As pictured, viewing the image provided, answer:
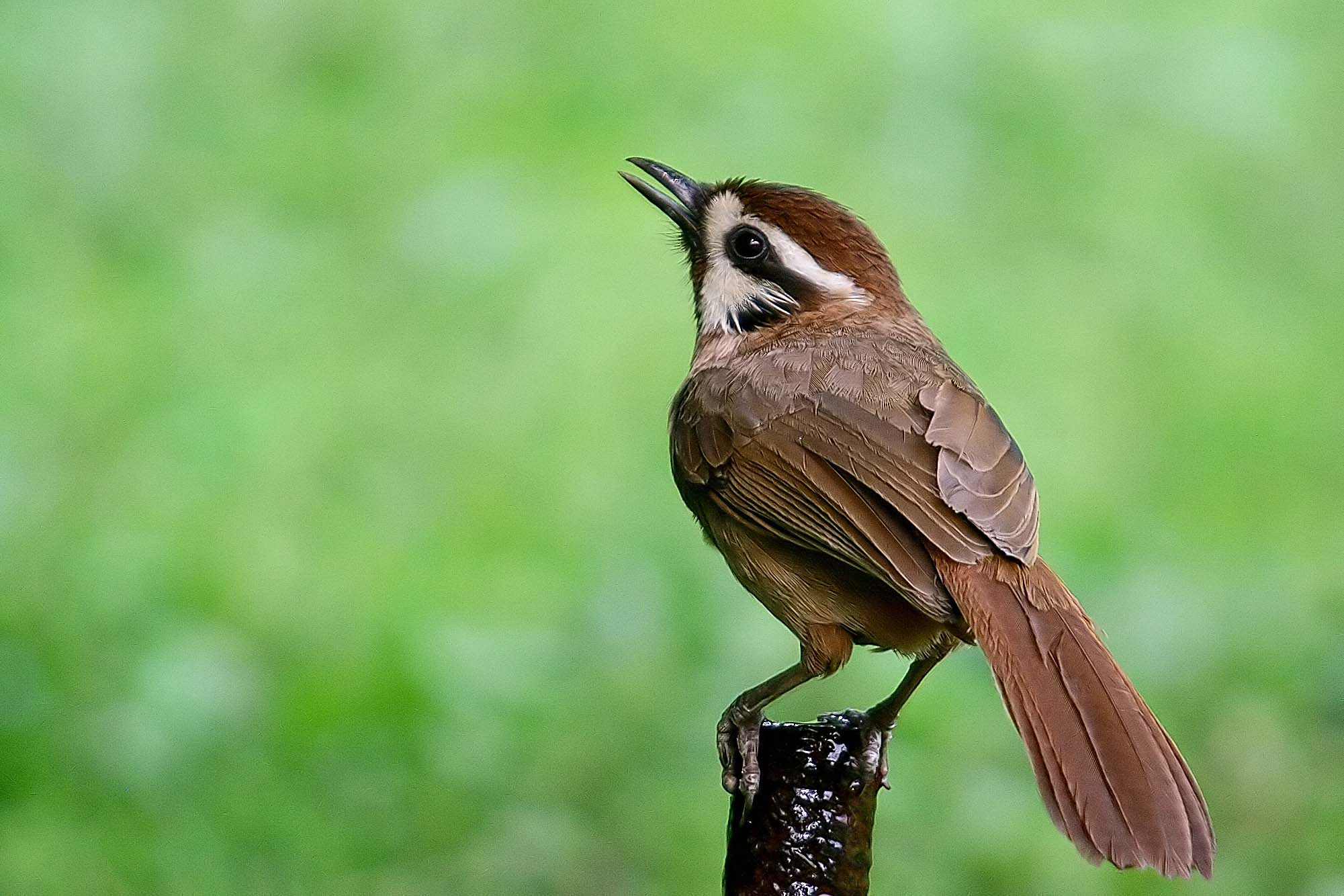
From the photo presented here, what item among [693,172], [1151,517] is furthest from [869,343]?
[693,172]

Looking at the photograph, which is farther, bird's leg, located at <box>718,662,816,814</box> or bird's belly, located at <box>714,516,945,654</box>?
bird's belly, located at <box>714,516,945,654</box>

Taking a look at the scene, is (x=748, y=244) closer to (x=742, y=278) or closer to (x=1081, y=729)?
(x=742, y=278)

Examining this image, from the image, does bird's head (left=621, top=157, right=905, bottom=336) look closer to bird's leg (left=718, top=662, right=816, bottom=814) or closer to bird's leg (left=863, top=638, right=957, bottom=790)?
bird's leg (left=863, top=638, right=957, bottom=790)

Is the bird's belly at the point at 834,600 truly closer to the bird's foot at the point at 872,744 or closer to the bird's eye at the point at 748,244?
the bird's foot at the point at 872,744

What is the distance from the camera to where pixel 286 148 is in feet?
27.5

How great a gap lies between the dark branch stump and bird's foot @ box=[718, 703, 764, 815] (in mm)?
164

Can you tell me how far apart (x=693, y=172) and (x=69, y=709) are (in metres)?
3.32

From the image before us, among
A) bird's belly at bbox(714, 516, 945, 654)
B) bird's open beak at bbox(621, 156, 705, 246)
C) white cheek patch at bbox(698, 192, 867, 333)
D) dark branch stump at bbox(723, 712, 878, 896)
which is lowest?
dark branch stump at bbox(723, 712, 878, 896)

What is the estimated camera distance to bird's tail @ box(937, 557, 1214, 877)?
10.5 feet

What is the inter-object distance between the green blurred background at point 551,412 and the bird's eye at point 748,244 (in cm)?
41

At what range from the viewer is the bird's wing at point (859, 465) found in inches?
158

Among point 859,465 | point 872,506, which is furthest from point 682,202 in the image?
point 872,506

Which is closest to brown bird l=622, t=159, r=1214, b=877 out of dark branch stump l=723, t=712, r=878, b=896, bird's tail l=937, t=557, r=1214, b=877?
bird's tail l=937, t=557, r=1214, b=877

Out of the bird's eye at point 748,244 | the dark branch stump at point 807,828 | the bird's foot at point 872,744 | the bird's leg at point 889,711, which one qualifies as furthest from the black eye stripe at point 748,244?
the dark branch stump at point 807,828
